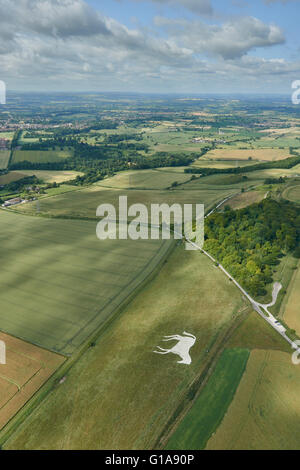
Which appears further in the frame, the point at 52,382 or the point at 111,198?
the point at 111,198

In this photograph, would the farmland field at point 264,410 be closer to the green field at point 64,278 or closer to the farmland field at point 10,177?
the green field at point 64,278

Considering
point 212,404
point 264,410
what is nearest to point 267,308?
point 264,410

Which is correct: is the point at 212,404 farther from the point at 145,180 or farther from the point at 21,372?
the point at 145,180

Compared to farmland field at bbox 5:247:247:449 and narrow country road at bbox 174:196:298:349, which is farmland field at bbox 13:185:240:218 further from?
farmland field at bbox 5:247:247:449

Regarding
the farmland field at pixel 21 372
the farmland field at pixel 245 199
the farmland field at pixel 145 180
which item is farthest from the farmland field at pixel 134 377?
the farmland field at pixel 145 180

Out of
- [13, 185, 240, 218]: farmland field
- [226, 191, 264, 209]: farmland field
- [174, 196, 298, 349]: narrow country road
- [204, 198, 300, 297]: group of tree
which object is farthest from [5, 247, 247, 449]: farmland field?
[13, 185, 240, 218]: farmland field
